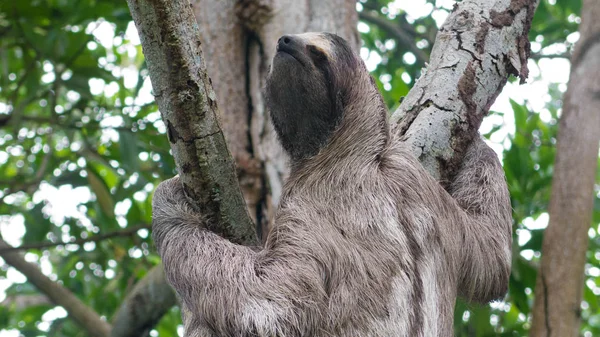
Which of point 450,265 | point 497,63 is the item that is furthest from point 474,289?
point 497,63

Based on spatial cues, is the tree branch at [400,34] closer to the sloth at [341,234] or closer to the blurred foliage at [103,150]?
the blurred foliage at [103,150]

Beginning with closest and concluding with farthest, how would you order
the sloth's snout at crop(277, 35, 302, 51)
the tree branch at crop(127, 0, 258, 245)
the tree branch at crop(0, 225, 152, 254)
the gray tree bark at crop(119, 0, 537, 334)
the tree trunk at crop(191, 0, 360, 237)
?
1. the tree branch at crop(127, 0, 258, 245)
2. the gray tree bark at crop(119, 0, 537, 334)
3. the sloth's snout at crop(277, 35, 302, 51)
4. the tree branch at crop(0, 225, 152, 254)
5. the tree trunk at crop(191, 0, 360, 237)

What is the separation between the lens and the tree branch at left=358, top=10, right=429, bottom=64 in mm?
9430

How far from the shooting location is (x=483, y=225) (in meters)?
4.96

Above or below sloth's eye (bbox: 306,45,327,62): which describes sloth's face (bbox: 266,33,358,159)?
below

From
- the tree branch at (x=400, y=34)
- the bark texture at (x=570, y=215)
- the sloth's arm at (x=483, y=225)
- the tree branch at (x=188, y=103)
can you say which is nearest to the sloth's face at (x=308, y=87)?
the tree branch at (x=188, y=103)

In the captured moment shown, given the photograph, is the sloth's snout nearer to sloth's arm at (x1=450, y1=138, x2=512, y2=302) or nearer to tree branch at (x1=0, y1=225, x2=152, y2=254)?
sloth's arm at (x1=450, y1=138, x2=512, y2=302)

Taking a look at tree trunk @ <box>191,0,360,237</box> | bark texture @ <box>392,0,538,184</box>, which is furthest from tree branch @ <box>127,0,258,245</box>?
tree trunk @ <box>191,0,360,237</box>

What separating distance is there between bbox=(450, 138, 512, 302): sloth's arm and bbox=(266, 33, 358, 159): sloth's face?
1075mm

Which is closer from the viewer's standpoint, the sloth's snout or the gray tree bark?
the gray tree bark

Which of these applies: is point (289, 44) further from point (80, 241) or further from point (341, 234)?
point (80, 241)

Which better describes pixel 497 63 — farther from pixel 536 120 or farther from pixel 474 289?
pixel 536 120

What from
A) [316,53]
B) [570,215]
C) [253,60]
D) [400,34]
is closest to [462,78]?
[316,53]

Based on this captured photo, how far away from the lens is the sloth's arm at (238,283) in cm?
416
